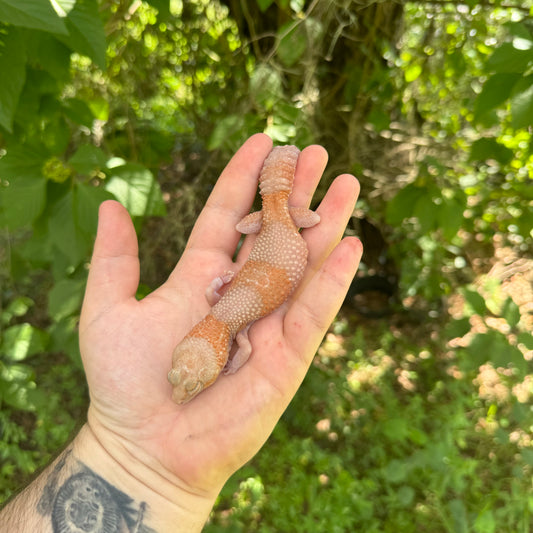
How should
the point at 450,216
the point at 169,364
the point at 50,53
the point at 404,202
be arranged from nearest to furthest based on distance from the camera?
the point at 50,53 → the point at 169,364 → the point at 450,216 → the point at 404,202

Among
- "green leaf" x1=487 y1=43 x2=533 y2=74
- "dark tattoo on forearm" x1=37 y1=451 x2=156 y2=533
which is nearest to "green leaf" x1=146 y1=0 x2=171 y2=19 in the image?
"green leaf" x1=487 y1=43 x2=533 y2=74

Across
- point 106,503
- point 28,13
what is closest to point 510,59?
point 28,13

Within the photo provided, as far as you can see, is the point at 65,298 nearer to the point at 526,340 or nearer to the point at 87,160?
the point at 87,160

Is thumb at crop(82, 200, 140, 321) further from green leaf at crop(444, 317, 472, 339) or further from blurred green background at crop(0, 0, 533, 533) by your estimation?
green leaf at crop(444, 317, 472, 339)

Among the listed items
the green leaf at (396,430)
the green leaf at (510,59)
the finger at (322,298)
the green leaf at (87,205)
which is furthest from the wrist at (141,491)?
the green leaf at (510,59)

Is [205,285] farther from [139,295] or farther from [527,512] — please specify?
[527,512]

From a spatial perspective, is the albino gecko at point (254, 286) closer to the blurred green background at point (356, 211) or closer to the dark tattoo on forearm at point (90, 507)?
the blurred green background at point (356, 211)

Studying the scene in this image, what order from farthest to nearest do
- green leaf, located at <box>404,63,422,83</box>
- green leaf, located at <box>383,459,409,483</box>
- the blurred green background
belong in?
green leaf, located at <box>404,63,422,83</box>
green leaf, located at <box>383,459,409,483</box>
the blurred green background
